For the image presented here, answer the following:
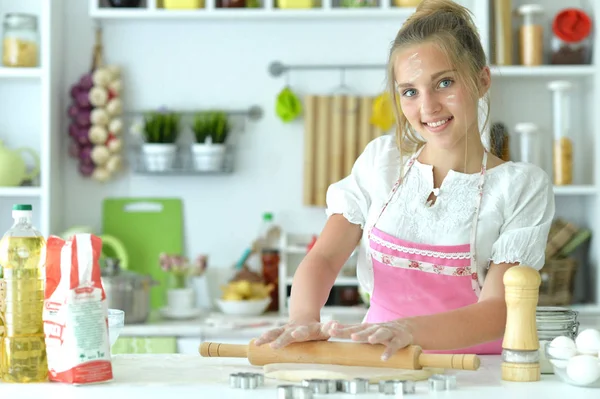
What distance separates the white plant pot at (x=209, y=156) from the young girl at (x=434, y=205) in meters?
1.49

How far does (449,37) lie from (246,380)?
789 mm

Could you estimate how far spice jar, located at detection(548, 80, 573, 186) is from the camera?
125 inches

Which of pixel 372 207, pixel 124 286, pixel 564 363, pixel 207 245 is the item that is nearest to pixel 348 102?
pixel 207 245

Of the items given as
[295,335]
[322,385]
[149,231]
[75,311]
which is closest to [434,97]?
[295,335]

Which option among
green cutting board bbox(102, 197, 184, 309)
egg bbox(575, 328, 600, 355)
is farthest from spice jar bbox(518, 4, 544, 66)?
egg bbox(575, 328, 600, 355)

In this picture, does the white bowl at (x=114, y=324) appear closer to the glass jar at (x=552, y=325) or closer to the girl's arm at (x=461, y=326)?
the girl's arm at (x=461, y=326)

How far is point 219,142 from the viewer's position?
3361 millimetres

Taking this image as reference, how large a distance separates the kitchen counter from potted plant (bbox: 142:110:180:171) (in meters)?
1.93

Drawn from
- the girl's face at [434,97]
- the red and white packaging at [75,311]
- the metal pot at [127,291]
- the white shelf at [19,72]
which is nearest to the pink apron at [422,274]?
the girl's face at [434,97]

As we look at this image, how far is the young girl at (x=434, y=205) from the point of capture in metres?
1.68

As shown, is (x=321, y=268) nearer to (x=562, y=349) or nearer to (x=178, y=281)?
(x=562, y=349)

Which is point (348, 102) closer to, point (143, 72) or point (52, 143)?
point (143, 72)

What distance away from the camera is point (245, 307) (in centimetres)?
319

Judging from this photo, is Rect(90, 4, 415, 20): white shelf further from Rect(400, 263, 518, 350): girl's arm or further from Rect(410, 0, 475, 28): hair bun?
Rect(400, 263, 518, 350): girl's arm
